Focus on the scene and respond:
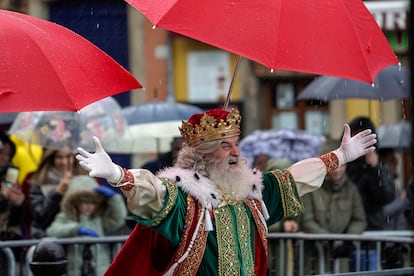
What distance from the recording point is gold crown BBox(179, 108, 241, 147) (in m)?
5.95

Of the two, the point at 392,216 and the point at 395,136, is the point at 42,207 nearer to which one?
the point at 392,216

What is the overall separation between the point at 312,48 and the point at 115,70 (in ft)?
3.47

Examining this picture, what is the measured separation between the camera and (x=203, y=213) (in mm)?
5871

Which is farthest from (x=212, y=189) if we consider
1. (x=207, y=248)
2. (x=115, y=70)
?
(x=115, y=70)

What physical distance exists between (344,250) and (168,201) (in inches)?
102

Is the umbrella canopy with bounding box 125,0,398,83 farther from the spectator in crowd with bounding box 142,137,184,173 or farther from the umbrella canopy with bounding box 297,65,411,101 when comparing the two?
the umbrella canopy with bounding box 297,65,411,101

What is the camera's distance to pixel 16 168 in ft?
32.8

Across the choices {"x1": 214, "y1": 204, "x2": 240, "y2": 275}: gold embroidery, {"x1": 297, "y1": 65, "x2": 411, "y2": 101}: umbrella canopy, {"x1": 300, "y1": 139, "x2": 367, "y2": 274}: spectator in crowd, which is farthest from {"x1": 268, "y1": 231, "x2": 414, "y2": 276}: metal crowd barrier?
{"x1": 297, "y1": 65, "x2": 411, "y2": 101}: umbrella canopy

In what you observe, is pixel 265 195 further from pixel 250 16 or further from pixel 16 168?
pixel 16 168

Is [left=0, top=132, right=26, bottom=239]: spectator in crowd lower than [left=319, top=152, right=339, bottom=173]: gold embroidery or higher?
lower

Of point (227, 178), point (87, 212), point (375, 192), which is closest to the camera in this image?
point (227, 178)

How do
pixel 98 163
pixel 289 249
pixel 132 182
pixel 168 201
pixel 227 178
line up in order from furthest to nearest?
pixel 289 249
pixel 227 178
pixel 168 201
pixel 132 182
pixel 98 163

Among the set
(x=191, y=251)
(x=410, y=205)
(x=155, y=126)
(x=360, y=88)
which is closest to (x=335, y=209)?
(x=410, y=205)

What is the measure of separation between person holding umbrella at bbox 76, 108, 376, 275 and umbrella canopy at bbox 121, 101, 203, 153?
4920 millimetres
